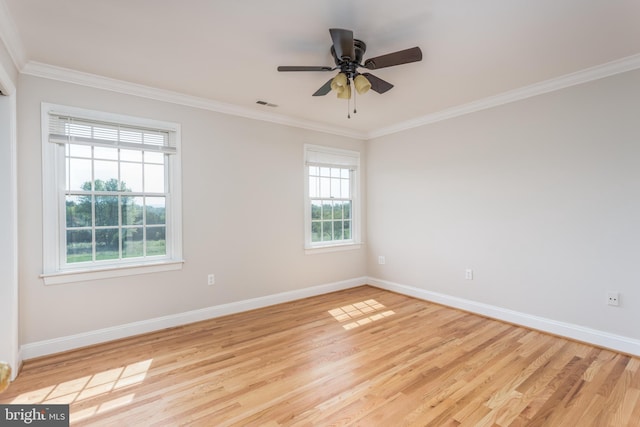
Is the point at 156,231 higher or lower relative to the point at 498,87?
lower

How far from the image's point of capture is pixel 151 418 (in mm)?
1977

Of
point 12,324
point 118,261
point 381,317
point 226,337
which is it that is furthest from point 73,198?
point 381,317

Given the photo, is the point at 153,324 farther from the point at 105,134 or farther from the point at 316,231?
the point at 316,231

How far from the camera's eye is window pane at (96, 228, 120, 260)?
10.3ft

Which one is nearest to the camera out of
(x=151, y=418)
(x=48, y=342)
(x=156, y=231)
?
(x=151, y=418)

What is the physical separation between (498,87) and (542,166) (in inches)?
38.0

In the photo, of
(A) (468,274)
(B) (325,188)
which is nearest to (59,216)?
(B) (325,188)

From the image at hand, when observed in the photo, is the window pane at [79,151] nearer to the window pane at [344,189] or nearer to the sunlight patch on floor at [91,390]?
the sunlight patch on floor at [91,390]

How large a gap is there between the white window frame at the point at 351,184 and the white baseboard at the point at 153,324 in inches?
24.5

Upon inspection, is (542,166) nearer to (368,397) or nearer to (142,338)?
(368,397)

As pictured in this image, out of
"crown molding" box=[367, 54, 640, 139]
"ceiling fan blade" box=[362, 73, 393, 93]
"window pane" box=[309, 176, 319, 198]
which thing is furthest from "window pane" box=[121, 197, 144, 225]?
"crown molding" box=[367, 54, 640, 139]

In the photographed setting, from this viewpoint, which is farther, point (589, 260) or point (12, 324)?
point (589, 260)

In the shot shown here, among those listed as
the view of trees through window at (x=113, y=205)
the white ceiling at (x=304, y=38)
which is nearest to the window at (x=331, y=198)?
the white ceiling at (x=304, y=38)

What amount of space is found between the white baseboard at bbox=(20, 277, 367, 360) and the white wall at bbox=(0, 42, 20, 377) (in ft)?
1.23
